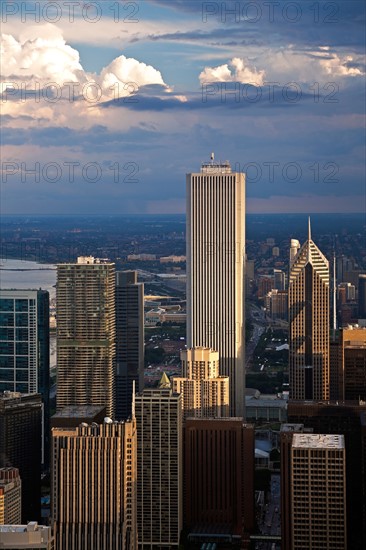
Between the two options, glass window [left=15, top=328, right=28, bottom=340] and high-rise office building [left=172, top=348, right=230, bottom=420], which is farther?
glass window [left=15, top=328, right=28, bottom=340]

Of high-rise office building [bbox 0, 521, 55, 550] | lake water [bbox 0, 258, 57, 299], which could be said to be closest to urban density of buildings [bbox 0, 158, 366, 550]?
high-rise office building [bbox 0, 521, 55, 550]

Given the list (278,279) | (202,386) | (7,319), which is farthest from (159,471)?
(278,279)

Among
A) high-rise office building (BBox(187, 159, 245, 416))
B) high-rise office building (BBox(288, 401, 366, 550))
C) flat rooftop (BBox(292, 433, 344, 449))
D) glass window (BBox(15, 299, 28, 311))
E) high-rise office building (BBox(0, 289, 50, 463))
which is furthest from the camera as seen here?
high-rise office building (BBox(187, 159, 245, 416))

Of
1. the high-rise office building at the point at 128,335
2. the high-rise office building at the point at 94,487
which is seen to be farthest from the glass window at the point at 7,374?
the high-rise office building at the point at 94,487

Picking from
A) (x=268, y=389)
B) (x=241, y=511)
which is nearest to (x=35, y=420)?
(x=241, y=511)

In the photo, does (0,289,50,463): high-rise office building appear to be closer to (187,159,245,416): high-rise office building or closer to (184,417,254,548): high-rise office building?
(187,159,245,416): high-rise office building

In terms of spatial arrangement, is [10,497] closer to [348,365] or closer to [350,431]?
[350,431]
